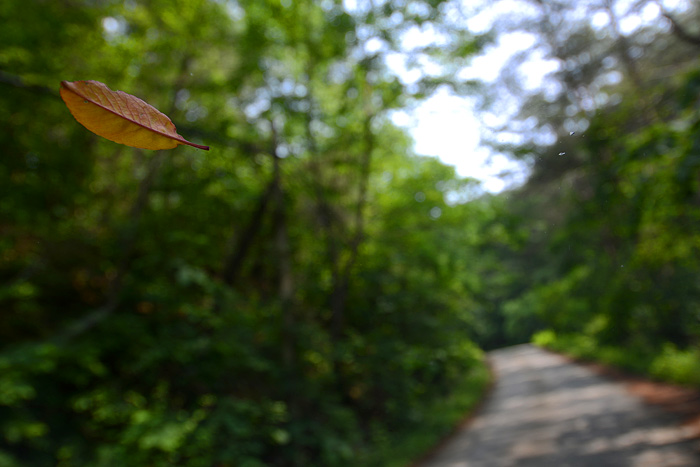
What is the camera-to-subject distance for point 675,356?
8625 millimetres

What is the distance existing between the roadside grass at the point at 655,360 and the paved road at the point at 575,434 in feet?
2.72

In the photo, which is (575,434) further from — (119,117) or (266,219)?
(119,117)

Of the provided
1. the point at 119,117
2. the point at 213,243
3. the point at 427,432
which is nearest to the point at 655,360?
the point at 427,432

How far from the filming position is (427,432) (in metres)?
8.27

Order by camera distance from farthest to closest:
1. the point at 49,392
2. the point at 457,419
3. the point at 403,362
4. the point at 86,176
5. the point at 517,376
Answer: the point at 517,376, the point at 457,419, the point at 403,362, the point at 86,176, the point at 49,392

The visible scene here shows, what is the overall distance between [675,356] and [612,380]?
184 centimetres

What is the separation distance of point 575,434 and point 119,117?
24.5 ft

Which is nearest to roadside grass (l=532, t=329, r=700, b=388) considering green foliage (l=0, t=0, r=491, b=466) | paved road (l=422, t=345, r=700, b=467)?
paved road (l=422, t=345, r=700, b=467)

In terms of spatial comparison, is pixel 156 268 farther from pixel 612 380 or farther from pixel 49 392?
pixel 612 380

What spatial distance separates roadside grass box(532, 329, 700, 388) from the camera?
7.69 metres

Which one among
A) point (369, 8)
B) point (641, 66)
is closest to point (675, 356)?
point (641, 66)

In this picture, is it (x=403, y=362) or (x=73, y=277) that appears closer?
(x=73, y=277)

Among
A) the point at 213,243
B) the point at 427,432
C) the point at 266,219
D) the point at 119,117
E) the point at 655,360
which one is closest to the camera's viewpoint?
the point at 119,117

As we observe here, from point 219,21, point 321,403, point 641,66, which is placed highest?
point 219,21
